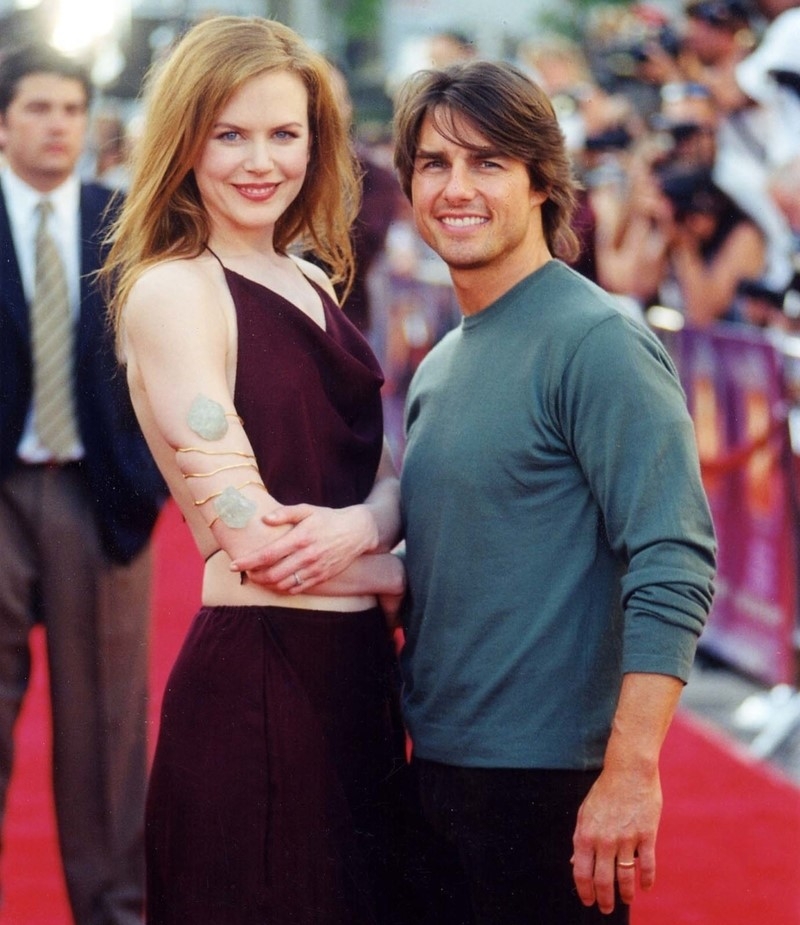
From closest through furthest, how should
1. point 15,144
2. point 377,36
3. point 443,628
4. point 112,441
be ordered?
point 443,628
point 112,441
point 15,144
point 377,36

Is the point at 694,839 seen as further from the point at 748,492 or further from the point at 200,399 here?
the point at 200,399

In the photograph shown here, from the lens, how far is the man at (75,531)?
378 centimetres

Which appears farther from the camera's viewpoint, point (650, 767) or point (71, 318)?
point (71, 318)

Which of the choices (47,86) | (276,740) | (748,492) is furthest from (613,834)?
(748,492)

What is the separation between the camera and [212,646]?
102 inches

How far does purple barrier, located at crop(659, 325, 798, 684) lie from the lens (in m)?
5.72

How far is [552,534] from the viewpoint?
248 cm

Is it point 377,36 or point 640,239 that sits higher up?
point 377,36

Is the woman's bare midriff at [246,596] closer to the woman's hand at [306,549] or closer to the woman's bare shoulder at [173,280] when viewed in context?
the woman's hand at [306,549]

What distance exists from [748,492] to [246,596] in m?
3.76

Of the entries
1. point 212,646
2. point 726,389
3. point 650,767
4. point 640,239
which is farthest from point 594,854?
point 640,239

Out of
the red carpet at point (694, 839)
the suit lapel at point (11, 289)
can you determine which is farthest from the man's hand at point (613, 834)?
the suit lapel at point (11, 289)

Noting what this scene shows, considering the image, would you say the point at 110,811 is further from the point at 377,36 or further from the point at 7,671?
the point at 377,36

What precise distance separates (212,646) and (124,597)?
1.41 m
